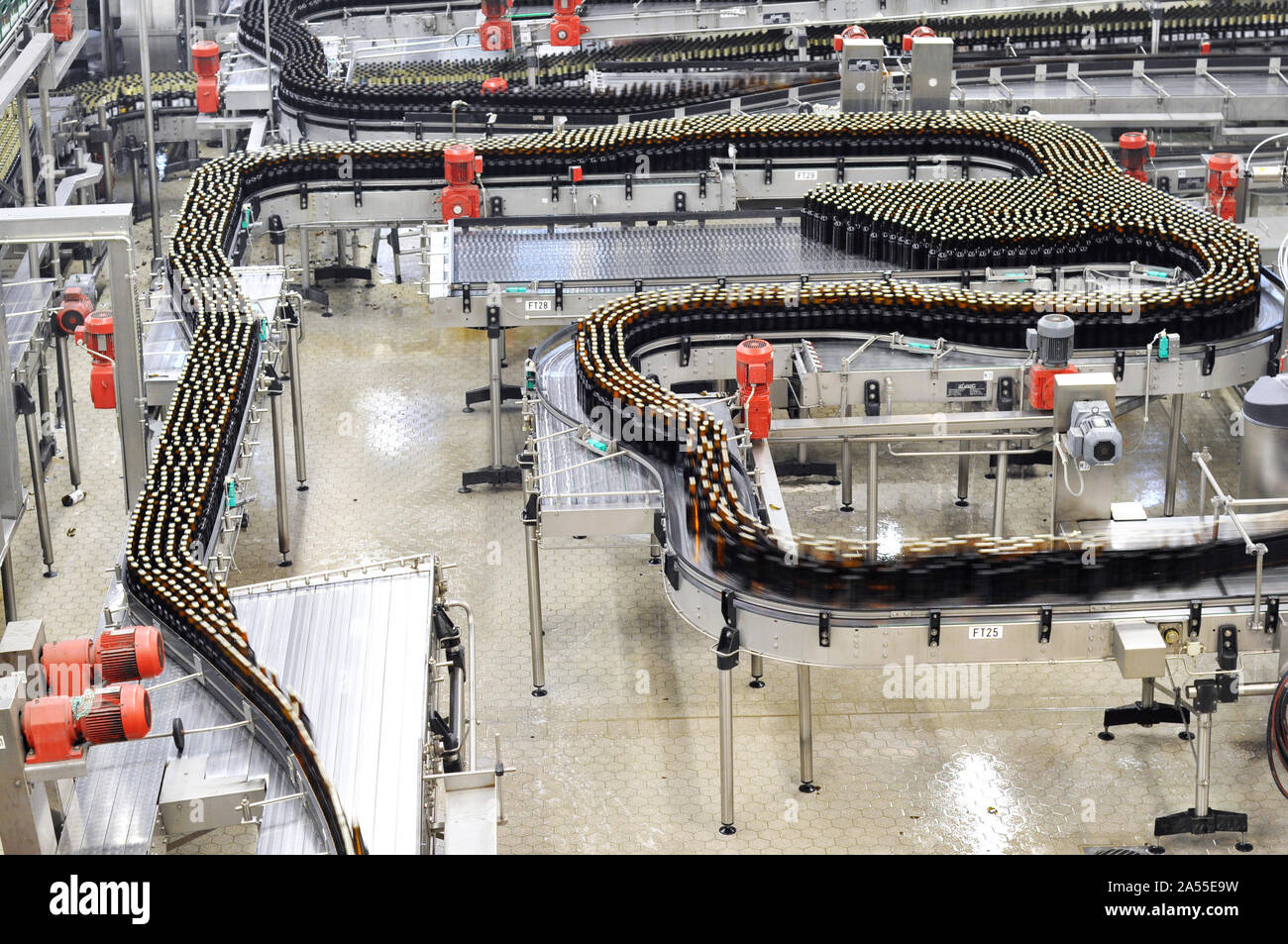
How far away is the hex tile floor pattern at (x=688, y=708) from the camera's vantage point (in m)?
12.1

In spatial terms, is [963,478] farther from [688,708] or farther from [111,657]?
[111,657]

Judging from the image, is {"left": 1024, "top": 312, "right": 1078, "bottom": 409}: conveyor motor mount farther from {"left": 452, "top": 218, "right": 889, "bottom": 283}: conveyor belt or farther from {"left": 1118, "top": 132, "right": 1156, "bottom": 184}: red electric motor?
{"left": 1118, "top": 132, "right": 1156, "bottom": 184}: red electric motor

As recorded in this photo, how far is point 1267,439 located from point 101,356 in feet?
28.5

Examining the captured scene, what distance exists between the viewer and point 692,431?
12391 mm

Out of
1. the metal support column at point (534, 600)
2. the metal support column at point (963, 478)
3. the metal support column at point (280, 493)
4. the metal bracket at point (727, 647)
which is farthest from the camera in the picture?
the metal support column at point (963, 478)

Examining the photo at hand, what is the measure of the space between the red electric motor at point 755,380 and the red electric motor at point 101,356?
4.98 meters

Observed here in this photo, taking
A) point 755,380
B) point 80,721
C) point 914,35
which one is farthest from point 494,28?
point 80,721

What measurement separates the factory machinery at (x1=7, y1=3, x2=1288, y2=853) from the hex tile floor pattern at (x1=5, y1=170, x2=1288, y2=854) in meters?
0.35

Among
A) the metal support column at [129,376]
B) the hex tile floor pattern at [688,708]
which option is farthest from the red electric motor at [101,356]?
the hex tile floor pattern at [688,708]

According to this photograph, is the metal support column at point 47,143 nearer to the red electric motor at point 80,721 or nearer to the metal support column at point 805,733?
the metal support column at point 805,733

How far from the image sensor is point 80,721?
8.43m
